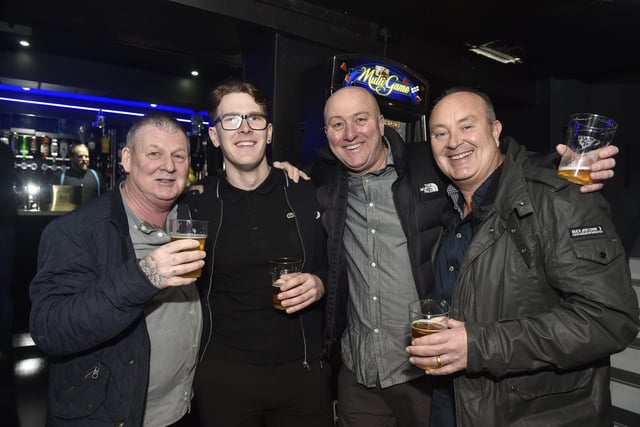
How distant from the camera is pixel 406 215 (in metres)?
2.08

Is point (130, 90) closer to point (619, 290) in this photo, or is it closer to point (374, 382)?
point (374, 382)

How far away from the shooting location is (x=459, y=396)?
4.91ft

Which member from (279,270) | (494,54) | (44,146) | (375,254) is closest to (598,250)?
(375,254)

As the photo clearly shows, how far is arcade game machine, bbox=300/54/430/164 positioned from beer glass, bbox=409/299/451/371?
87.5 inches

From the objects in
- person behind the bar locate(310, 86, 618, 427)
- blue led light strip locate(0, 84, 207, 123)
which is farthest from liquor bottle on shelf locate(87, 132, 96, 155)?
person behind the bar locate(310, 86, 618, 427)

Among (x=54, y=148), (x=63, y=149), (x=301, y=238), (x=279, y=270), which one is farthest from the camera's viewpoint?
(x=63, y=149)

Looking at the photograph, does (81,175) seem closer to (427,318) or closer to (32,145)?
(32,145)

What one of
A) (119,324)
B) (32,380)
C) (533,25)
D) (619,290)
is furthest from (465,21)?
(32,380)

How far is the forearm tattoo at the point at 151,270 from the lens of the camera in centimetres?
146

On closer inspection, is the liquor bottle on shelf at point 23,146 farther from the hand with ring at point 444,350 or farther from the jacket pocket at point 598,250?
the jacket pocket at point 598,250

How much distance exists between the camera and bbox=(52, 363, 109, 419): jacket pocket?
5.15ft

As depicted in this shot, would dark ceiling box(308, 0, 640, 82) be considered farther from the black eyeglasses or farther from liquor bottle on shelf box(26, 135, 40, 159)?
liquor bottle on shelf box(26, 135, 40, 159)

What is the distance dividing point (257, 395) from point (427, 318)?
95cm

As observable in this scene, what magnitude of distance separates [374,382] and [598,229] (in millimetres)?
1235
